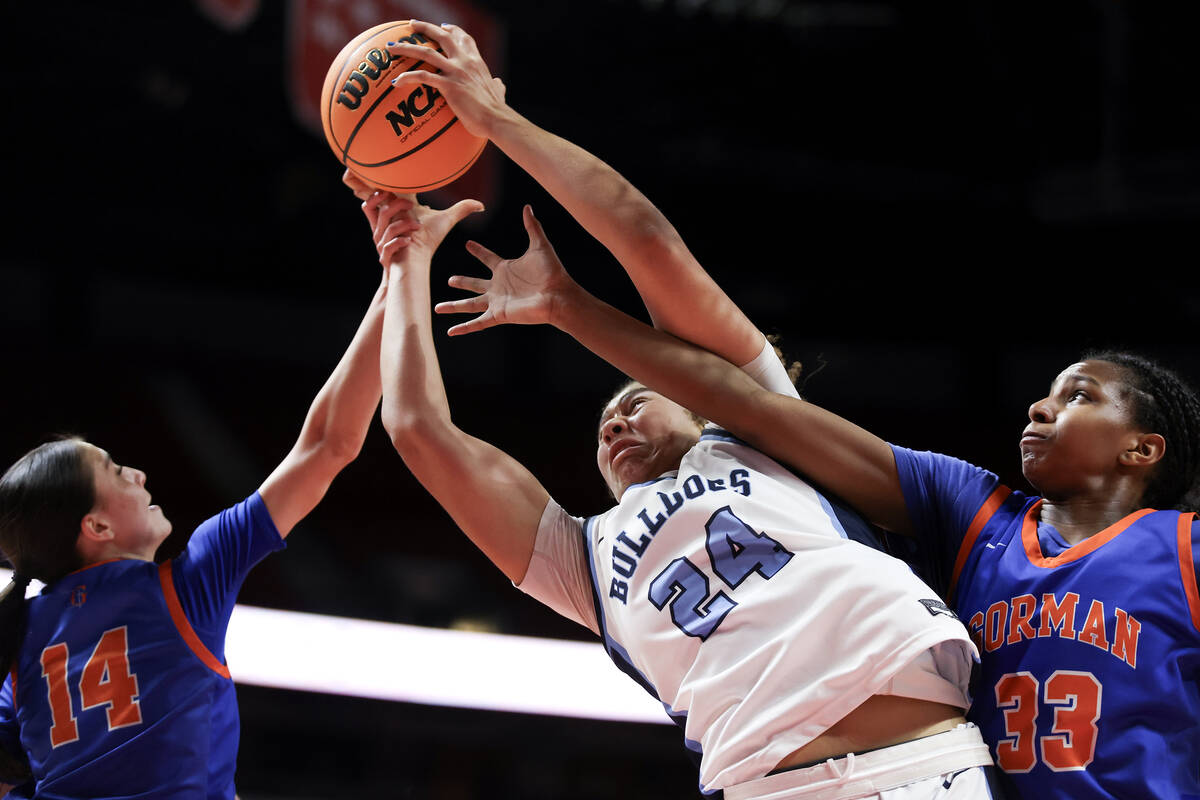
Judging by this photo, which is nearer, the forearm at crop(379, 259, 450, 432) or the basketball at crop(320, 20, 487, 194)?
the forearm at crop(379, 259, 450, 432)

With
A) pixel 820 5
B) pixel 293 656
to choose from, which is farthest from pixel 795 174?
pixel 293 656

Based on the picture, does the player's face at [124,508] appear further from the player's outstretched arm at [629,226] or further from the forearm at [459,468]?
the player's outstretched arm at [629,226]

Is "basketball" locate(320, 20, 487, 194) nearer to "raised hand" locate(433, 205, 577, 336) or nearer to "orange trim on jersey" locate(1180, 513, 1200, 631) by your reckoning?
"raised hand" locate(433, 205, 577, 336)

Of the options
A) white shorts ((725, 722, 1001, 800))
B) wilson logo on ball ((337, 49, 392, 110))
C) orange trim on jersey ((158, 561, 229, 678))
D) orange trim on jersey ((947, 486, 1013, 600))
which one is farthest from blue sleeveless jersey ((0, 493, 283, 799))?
orange trim on jersey ((947, 486, 1013, 600))

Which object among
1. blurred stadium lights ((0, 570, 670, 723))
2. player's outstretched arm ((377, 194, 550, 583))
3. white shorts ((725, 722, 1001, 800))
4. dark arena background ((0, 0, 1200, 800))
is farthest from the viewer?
dark arena background ((0, 0, 1200, 800))

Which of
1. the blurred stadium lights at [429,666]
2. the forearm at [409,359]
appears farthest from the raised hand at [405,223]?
the blurred stadium lights at [429,666]

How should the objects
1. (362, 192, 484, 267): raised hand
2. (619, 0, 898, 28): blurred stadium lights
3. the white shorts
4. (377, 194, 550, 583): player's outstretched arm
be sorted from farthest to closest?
1. (619, 0, 898, 28): blurred stadium lights
2. (362, 192, 484, 267): raised hand
3. (377, 194, 550, 583): player's outstretched arm
4. the white shorts

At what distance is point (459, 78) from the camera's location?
2260 millimetres

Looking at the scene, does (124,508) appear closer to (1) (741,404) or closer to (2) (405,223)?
(2) (405,223)

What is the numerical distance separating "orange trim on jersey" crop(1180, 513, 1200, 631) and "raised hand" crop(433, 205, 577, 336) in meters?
1.21

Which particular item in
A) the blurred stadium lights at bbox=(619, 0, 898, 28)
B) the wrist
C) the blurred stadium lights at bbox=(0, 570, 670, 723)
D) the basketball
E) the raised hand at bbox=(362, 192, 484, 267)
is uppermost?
the blurred stadium lights at bbox=(619, 0, 898, 28)

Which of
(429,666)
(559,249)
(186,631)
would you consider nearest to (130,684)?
(186,631)

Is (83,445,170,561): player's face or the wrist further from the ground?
the wrist

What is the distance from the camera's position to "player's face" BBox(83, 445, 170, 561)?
241 centimetres
